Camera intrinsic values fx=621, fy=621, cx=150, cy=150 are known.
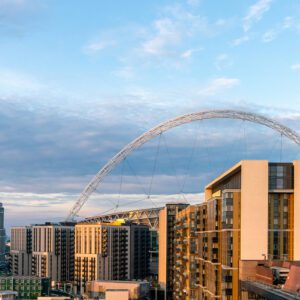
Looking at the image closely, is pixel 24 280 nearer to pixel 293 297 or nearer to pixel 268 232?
pixel 268 232

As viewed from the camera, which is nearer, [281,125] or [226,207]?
[226,207]

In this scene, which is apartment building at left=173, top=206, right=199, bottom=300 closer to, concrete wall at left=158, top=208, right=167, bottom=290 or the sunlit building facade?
the sunlit building facade

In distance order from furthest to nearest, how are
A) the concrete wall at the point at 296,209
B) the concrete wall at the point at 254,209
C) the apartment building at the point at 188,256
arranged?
the apartment building at the point at 188,256 → the concrete wall at the point at 296,209 → the concrete wall at the point at 254,209

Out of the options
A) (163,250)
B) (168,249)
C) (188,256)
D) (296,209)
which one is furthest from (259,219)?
(163,250)

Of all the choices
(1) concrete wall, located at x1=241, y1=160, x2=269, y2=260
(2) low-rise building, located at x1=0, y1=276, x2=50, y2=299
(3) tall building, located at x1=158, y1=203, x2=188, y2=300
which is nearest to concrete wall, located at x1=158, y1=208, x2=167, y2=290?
(3) tall building, located at x1=158, y1=203, x2=188, y2=300

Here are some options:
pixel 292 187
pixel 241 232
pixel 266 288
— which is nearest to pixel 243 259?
pixel 241 232

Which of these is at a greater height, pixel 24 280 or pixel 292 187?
pixel 292 187

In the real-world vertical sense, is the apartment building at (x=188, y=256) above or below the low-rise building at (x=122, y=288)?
above

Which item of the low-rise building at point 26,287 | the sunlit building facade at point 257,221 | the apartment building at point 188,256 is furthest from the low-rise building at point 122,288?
the sunlit building facade at point 257,221

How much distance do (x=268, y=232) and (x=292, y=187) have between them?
206 inches

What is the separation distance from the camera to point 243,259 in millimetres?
62594

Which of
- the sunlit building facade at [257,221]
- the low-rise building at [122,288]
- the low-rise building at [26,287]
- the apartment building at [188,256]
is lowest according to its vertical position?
the low-rise building at [122,288]

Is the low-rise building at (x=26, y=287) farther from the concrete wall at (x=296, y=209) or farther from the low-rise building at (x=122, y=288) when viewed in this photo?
the concrete wall at (x=296, y=209)

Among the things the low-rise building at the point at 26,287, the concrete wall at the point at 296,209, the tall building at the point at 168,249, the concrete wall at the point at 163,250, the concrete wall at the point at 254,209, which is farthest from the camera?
the concrete wall at the point at 163,250
